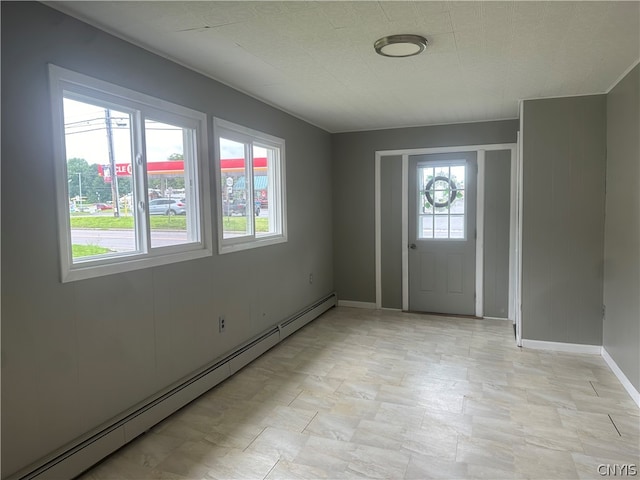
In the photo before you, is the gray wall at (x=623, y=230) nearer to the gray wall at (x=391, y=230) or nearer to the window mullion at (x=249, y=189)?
the gray wall at (x=391, y=230)

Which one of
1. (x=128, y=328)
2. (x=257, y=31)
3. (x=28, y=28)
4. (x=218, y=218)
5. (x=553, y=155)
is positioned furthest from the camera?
(x=553, y=155)

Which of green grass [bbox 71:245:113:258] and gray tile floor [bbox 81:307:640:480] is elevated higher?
green grass [bbox 71:245:113:258]

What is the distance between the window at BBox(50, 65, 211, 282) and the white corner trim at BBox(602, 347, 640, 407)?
315 cm

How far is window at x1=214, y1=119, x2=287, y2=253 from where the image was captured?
132 inches

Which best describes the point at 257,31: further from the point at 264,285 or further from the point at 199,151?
the point at 264,285

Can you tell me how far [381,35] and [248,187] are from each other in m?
1.83

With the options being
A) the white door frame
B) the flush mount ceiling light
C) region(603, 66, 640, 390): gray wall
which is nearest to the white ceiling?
the flush mount ceiling light

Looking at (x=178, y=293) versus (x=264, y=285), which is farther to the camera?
(x=264, y=285)

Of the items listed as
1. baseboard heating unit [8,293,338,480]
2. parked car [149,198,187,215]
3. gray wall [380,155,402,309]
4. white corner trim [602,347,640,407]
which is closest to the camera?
baseboard heating unit [8,293,338,480]

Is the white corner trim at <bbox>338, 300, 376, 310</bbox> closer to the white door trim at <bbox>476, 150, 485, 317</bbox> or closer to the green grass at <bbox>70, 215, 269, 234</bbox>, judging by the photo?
the white door trim at <bbox>476, 150, 485, 317</bbox>

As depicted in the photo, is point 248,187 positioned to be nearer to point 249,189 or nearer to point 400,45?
point 249,189

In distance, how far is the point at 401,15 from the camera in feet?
6.88

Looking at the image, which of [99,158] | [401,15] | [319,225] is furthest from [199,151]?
[319,225]

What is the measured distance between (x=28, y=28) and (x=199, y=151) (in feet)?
4.17
